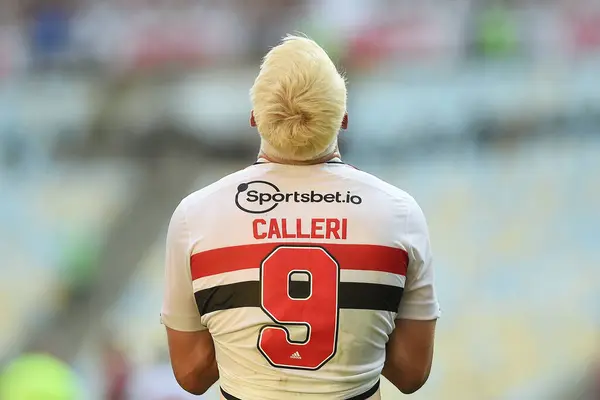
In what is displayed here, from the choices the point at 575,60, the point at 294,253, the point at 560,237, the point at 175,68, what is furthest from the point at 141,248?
the point at 294,253

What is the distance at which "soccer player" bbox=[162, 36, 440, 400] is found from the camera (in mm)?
680

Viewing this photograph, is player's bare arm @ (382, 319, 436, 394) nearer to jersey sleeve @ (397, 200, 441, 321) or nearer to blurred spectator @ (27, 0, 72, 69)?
jersey sleeve @ (397, 200, 441, 321)

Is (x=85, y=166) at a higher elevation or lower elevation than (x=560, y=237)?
higher

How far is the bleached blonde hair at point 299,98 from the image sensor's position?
2.22ft

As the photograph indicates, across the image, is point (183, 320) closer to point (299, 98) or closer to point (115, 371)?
point (299, 98)

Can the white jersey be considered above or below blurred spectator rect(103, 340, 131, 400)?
above

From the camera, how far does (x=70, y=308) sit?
9.24 feet

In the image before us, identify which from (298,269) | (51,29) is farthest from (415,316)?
(51,29)

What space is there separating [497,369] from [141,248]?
1406 millimetres

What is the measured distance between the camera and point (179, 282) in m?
0.73

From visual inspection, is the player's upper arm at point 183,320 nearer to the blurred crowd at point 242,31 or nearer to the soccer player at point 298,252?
the soccer player at point 298,252

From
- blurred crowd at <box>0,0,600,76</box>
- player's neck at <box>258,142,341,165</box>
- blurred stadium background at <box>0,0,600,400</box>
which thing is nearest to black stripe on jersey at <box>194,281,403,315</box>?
player's neck at <box>258,142,341,165</box>

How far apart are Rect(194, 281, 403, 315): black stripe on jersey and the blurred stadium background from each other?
2240mm

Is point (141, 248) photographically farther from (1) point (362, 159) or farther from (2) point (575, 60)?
(2) point (575, 60)
